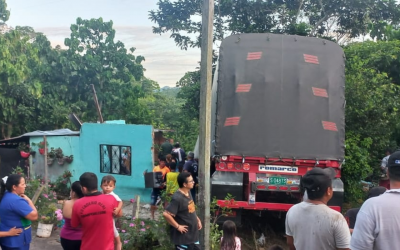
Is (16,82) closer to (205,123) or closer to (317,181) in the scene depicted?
(205,123)

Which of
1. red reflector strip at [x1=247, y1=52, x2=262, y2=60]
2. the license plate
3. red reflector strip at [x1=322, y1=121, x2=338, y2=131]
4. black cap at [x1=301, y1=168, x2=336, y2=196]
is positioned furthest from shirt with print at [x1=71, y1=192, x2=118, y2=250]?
red reflector strip at [x1=322, y1=121, x2=338, y2=131]

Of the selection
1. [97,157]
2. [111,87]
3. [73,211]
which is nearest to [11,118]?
[111,87]

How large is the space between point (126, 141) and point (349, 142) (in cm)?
563

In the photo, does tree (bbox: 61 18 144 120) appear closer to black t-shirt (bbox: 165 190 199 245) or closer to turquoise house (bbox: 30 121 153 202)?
turquoise house (bbox: 30 121 153 202)

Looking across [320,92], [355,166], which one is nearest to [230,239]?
[320,92]

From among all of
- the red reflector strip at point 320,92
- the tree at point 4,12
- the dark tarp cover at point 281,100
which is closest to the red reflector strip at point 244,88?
the dark tarp cover at point 281,100

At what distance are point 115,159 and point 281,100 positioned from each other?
589cm

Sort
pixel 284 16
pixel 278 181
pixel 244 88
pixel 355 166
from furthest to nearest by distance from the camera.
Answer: pixel 284 16 < pixel 355 166 < pixel 244 88 < pixel 278 181

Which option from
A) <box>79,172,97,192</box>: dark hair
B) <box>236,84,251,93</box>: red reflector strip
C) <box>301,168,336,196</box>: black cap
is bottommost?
<box>79,172,97,192</box>: dark hair

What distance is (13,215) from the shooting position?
14.2ft

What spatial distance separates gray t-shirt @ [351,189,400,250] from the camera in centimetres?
236

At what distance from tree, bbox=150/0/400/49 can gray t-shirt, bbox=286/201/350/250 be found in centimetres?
1301

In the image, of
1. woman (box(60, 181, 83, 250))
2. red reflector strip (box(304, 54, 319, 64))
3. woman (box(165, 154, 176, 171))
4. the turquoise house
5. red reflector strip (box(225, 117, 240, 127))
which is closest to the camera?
woman (box(60, 181, 83, 250))

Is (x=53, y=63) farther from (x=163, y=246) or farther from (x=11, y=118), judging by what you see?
(x=163, y=246)
